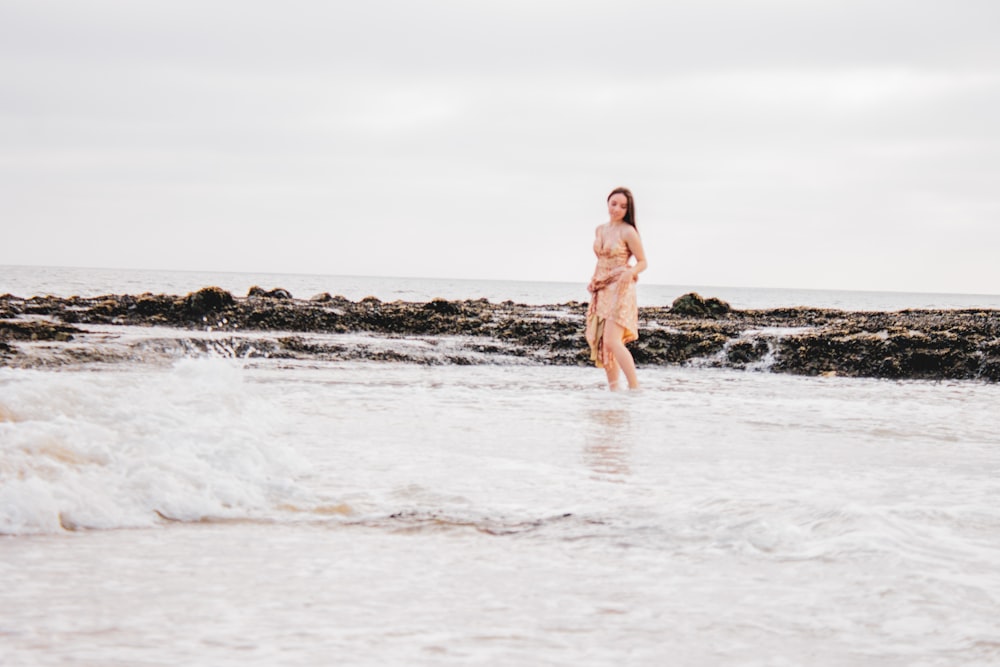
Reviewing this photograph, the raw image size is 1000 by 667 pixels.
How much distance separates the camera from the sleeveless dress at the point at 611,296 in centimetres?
1021

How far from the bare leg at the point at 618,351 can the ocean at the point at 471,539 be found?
3210 millimetres

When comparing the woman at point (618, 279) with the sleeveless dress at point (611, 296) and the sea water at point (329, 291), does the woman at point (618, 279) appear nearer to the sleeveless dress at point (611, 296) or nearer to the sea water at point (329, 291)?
the sleeveless dress at point (611, 296)

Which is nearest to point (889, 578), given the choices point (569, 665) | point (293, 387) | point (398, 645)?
point (569, 665)

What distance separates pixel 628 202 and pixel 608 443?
15.0 feet

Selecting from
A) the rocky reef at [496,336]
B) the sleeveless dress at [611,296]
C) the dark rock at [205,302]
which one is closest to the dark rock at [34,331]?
the rocky reef at [496,336]

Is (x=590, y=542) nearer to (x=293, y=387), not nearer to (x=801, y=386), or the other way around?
(x=293, y=387)

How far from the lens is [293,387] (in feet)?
30.9

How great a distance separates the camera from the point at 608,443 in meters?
6.17

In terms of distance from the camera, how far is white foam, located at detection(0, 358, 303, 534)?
12.2 feet

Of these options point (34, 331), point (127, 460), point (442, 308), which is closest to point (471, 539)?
point (127, 460)

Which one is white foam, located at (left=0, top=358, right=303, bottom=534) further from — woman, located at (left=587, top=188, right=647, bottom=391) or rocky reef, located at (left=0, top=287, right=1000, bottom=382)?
rocky reef, located at (left=0, top=287, right=1000, bottom=382)

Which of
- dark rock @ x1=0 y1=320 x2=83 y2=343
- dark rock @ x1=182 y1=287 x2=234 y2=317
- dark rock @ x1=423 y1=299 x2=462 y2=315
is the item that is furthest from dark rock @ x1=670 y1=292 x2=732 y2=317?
dark rock @ x1=0 y1=320 x2=83 y2=343

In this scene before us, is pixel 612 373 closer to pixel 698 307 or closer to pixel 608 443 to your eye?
pixel 608 443

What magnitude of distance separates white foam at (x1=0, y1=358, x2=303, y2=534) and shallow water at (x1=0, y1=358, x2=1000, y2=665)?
2 centimetres
